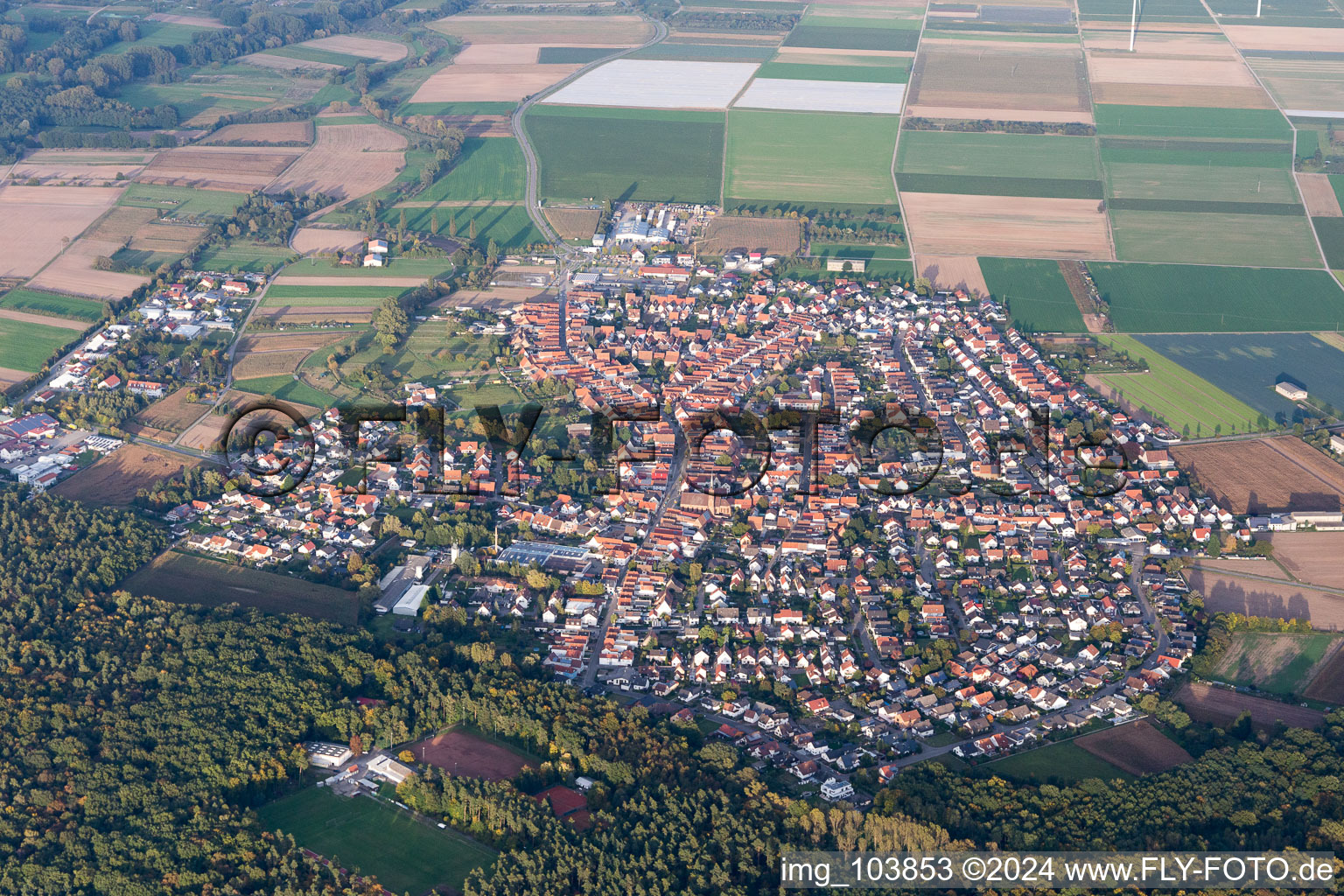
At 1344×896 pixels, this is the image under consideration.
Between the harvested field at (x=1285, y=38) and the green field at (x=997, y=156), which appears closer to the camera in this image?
the green field at (x=997, y=156)

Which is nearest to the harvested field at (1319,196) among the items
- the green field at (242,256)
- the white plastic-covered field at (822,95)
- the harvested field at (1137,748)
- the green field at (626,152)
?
the white plastic-covered field at (822,95)

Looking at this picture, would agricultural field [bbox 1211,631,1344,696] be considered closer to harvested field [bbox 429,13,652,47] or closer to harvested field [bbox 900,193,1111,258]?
harvested field [bbox 900,193,1111,258]

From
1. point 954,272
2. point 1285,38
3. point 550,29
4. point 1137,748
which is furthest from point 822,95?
point 1137,748

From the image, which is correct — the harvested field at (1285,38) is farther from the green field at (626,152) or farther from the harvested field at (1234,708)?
the harvested field at (1234,708)

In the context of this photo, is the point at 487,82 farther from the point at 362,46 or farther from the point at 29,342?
the point at 29,342

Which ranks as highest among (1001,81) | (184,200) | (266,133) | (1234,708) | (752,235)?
(1001,81)

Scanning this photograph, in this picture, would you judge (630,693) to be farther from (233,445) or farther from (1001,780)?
(233,445)
